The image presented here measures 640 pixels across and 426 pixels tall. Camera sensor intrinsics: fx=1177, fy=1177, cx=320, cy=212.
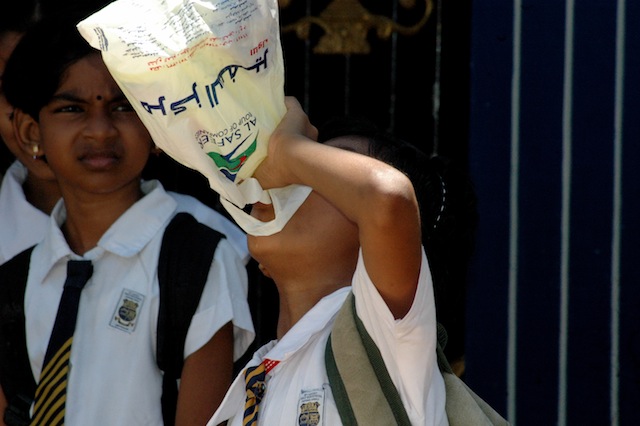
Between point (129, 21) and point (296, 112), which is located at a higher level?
point (129, 21)

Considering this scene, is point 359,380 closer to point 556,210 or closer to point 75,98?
point 75,98

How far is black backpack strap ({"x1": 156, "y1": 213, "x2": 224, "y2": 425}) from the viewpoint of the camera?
2.65 metres

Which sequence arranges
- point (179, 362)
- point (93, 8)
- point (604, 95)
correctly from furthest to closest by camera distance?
point (604, 95) → point (93, 8) → point (179, 362)

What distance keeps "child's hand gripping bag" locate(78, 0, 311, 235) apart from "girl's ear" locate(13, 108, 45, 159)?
1.01 meters

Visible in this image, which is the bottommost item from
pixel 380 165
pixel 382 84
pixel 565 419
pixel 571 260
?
pixel 565 419

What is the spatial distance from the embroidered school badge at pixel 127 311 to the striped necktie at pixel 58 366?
0.10m

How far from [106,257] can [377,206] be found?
1.18 metres

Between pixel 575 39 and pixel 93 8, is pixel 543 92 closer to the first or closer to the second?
pixel 575 39

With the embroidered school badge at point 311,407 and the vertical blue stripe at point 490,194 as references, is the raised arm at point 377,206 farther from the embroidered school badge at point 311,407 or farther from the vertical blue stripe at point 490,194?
the vertical blue stripe at point 490,194

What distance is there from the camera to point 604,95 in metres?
3.41

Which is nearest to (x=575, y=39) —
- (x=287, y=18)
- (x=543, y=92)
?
(x=543, y=92)

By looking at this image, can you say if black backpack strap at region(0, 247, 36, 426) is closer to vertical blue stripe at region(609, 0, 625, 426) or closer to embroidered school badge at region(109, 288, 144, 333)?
embroidered school badge at region(109, 288, 144, 333)

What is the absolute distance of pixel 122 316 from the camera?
2676 mm

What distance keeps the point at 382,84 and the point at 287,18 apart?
0.37m
